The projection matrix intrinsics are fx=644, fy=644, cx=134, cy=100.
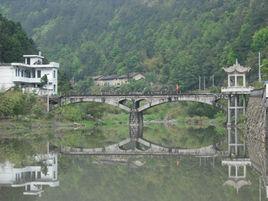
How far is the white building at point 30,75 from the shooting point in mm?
87438

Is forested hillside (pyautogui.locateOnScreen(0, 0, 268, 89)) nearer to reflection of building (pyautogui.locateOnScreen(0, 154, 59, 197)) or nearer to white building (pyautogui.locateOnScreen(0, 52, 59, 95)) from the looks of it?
white building (pyautogui.locateOnScreen(0, 52, 59, 95))

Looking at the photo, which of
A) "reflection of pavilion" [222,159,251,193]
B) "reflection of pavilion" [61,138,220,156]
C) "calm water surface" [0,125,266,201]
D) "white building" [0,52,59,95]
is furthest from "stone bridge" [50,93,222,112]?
"reflection of pavilion" [222,159,251,193]

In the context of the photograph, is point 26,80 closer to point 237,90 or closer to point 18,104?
point 18,104

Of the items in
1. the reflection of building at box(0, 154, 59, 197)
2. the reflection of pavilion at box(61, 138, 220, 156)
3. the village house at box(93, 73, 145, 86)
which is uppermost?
the village house at box(93, 73, 145, 86)

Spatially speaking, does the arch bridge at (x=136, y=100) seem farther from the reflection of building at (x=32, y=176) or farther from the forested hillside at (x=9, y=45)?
the reflection of building at (x=32, y=176)

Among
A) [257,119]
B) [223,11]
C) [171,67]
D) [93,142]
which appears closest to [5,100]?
[93,142]

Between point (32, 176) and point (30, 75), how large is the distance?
63413 millimetres

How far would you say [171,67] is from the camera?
511 feet

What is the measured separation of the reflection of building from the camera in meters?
28.8

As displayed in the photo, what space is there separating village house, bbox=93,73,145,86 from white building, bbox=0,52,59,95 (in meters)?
67.0

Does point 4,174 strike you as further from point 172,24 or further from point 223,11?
point 172,24

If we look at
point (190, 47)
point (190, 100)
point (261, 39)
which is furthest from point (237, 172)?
point (190, 47)

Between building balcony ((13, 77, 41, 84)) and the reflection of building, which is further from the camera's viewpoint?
building balcony ((13, 77, 41, 84))

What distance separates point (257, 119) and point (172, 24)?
453 feet
